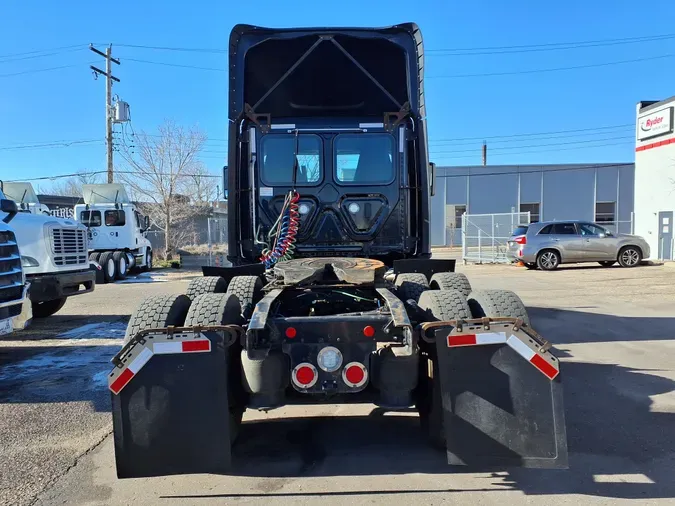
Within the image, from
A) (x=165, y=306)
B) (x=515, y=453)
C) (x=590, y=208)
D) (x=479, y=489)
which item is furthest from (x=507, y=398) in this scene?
(x=590, y=208)

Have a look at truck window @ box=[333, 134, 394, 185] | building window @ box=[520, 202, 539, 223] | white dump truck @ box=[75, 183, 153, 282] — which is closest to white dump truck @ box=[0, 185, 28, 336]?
truck window @ box=[333, 134, 394, 185]

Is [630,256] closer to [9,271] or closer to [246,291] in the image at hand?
[246,291]

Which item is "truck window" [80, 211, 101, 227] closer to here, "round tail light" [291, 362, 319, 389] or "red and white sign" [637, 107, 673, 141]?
"round tail light" [291, 362, 319, 389]

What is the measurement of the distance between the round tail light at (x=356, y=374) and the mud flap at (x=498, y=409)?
0.47m

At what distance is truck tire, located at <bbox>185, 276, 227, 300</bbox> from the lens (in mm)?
4996

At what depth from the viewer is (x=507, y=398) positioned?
3.19m

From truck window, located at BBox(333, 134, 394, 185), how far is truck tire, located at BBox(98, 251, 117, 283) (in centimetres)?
1446

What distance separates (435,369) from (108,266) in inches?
693

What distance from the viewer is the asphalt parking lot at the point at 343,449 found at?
336 cm

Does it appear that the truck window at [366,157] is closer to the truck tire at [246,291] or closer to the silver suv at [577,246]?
the truck tire at [246,291]

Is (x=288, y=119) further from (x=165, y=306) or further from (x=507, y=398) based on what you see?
(x=507, y=398)

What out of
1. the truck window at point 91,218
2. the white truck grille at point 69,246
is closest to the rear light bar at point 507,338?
the white truck grille at point 69,246

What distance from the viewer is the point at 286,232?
611 cm

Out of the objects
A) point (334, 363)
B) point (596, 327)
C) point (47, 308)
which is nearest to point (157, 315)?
point (334, 363)
